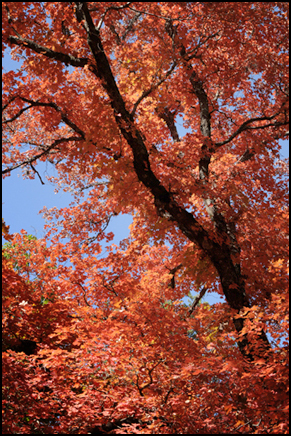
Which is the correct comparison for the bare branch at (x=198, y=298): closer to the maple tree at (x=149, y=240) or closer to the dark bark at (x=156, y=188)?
the maple tree at (x=149, y=240)

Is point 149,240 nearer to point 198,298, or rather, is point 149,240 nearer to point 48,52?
point 198,298

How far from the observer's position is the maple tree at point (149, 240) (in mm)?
5625

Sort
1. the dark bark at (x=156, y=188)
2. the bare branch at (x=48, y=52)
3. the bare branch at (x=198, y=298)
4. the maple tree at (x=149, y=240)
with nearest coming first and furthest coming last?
the maple tree at (x=149, y=240)
the bare branch at (x=48, y=52)
the dark bark at (x=156, y=188)
the bare branch at (x=198, y=298)

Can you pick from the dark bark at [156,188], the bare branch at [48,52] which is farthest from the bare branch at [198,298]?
the bare branch at [48,52]

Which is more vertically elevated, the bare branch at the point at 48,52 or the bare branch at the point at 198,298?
the bare branch at the point at 48,52

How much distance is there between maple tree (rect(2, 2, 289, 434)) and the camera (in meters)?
5.62

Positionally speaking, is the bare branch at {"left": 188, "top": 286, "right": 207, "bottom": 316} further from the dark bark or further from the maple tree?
the dark bark

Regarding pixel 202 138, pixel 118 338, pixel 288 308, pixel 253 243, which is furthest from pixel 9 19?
pixel 253 243

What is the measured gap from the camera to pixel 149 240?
45.7 ft

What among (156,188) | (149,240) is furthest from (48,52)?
(149,240)

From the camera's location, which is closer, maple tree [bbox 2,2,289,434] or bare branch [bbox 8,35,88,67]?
maple tree [bbox 2,2,289,434]

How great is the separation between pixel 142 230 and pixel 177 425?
904 centimetres

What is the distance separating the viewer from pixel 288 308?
4852 millimetres

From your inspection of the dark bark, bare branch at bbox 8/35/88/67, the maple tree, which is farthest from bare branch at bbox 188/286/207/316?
bare branch at bbox 8/35/88/67
